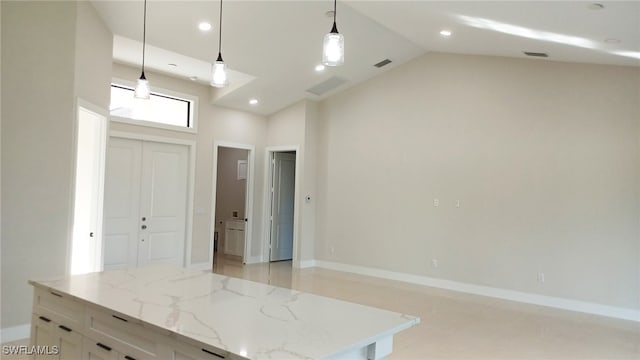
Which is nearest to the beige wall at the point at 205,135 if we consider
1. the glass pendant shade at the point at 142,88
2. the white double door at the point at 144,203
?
the white double door at the point at 144,203

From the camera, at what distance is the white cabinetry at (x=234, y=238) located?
28.3 feet

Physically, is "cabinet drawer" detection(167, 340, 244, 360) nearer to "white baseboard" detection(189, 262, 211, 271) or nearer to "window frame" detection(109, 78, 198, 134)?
"window frame" detection(109, 78, 198, 134)

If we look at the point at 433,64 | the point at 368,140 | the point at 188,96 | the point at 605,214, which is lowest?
the point at 605,214

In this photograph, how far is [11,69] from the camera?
3.83m

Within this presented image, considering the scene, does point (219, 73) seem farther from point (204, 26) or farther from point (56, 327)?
point (204, 26)

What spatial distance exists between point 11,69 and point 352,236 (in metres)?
5.54

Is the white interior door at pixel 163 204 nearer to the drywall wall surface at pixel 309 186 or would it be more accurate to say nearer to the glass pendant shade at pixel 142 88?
the drywall wall surface at pixel 309 186

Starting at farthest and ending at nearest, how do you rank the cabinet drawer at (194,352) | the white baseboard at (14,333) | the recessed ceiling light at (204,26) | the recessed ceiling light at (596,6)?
the recessed ceiling light at (204,26) < the white baseboard at (14,333) < the recessed ceiling light at (596,6) < the cabinet drawer at (194,352)

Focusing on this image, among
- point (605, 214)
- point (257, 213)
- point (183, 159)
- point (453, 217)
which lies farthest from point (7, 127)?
point (605, 214)

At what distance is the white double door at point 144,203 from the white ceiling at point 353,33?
1218 mm

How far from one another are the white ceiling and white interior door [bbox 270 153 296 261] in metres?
2.03

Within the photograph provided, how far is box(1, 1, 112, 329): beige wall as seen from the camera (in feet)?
12.6

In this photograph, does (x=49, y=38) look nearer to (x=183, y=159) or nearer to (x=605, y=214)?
(x=183, y=159)

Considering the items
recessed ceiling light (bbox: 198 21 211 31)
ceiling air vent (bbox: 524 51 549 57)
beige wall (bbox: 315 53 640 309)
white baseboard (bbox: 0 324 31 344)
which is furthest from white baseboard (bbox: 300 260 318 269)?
ceiling air vent (bbox: 524 51 549 57)
